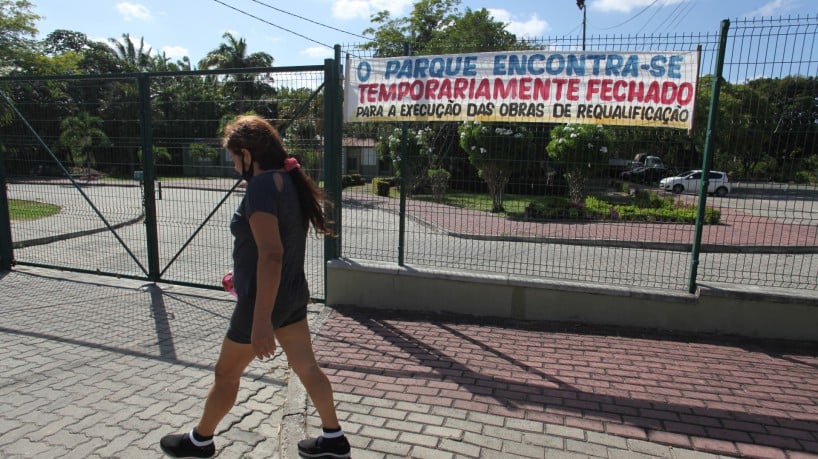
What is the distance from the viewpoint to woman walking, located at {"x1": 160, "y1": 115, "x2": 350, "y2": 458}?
7.82 feet

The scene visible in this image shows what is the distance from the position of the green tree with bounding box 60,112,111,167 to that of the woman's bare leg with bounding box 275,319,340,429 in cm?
521

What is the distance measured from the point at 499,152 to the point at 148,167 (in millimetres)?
4243

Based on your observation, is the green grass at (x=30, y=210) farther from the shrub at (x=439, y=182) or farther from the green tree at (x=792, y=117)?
the green tree at (x=792, y=117)

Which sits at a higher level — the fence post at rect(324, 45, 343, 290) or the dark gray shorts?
Answer: the fence post at rect(324, 45, 343, 290)

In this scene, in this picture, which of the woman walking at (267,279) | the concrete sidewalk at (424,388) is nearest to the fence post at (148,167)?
the concrete sidewalk at (424,388)

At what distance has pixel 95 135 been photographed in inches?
253

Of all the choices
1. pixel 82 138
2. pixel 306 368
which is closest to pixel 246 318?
pixel 306 368

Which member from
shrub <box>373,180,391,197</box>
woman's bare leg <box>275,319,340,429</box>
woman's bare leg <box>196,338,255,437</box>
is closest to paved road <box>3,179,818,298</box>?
shrub <box>373,180,391,197</box>

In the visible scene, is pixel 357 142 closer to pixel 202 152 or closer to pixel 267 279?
pixel 202 152

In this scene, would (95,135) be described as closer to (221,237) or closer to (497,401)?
(221,237)

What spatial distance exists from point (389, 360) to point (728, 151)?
3.86 meters

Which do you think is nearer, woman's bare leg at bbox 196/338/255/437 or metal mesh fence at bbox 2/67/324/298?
woman's bare leg at bbox 196/338/255/437

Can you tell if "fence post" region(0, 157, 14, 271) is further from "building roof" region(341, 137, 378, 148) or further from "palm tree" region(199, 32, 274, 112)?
"palm tree" region(199, 32, 274, 112)

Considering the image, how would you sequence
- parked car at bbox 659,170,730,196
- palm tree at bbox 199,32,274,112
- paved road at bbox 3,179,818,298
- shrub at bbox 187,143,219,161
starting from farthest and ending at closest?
1. palm tree at bbox 199,32,274,112
2. paved road at bbox 3,179,818,298
3. shrub at bbox 187,143,219,161
4. parked car at bbox 659,170,730,196
